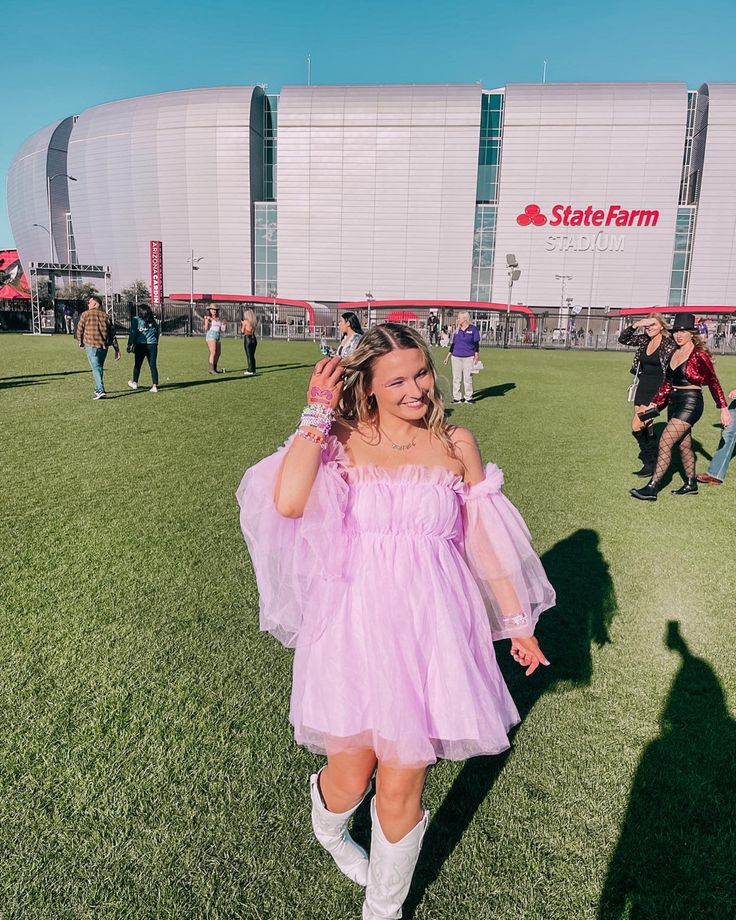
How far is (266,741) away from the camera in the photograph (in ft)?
9.03

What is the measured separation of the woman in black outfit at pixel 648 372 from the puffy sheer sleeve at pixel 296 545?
263 inches

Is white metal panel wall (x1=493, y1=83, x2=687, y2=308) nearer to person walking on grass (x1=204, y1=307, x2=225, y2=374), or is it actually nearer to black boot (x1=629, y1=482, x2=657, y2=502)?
person walking on grass (x1=204, y1=307, x2=225, y2=374)

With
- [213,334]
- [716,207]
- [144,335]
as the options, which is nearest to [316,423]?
[144,335]

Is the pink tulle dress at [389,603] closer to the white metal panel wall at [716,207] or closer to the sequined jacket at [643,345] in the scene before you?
the sequined jacket at [643,345]

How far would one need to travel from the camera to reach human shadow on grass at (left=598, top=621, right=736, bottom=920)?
204 centimetres

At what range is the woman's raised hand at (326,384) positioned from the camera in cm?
183

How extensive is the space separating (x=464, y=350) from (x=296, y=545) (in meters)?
11.4

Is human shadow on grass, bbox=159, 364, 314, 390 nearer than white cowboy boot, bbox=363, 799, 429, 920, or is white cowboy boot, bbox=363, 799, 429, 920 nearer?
white cowboy boot, bbox=363, 799, 429, 920

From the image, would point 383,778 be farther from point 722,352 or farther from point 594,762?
point 722,352

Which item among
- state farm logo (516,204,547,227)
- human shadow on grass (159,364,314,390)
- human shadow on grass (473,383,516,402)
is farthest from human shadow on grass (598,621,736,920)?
state farm logo (516,204,547,227)

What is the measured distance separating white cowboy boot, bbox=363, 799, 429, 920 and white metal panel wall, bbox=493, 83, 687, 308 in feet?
199

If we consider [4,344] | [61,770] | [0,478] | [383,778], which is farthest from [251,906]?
[4,344]

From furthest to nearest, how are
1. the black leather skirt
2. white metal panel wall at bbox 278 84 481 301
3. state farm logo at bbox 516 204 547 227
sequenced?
state farm logo at bbox 516 204 547 227, white metal panel wall at bbox 278 84 481 301, the black leather skirt

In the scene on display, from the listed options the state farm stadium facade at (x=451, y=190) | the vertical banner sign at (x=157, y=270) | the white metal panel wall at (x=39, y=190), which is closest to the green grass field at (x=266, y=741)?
the state farm stadium facade at (x=451, y=190)
